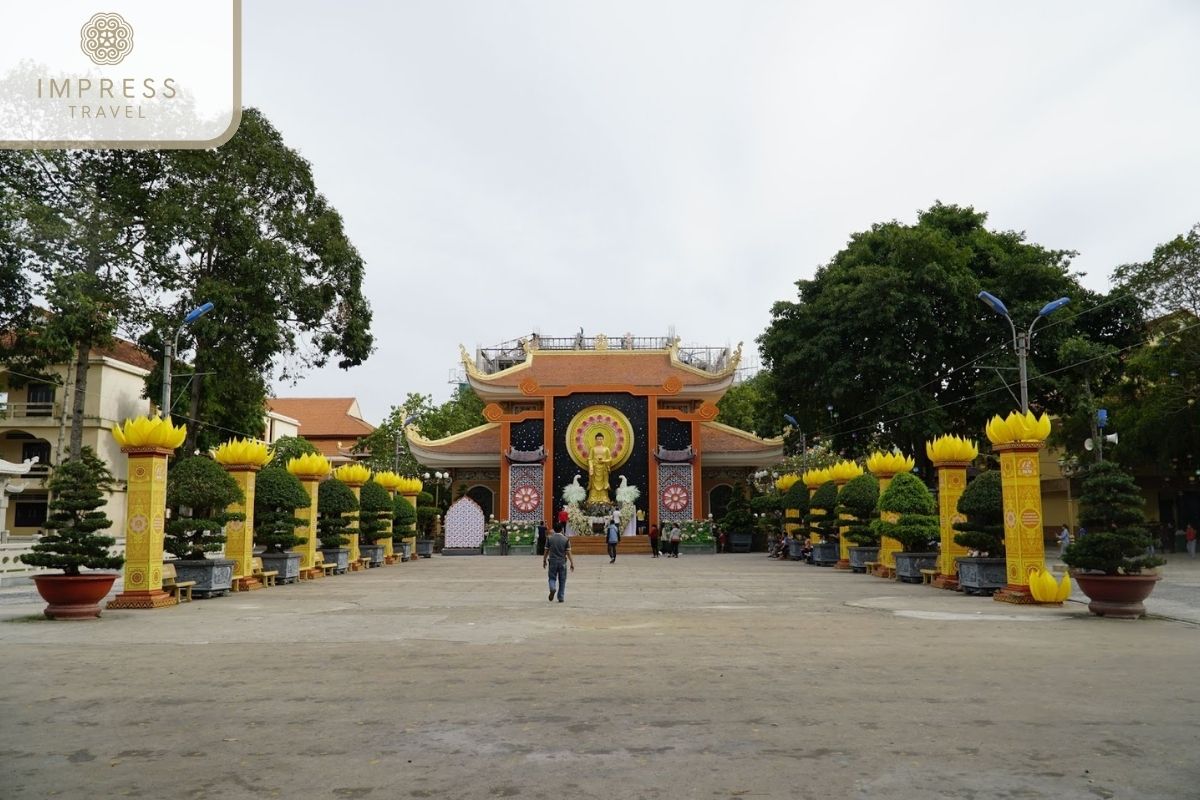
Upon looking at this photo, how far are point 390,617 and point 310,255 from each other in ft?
55.6

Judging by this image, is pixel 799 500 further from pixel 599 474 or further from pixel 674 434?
pixel 674 434

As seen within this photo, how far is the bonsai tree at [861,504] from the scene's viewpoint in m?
22.0

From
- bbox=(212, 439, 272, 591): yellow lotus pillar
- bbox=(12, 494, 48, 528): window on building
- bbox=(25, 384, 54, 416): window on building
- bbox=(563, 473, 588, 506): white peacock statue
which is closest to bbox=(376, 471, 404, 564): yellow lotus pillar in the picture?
bbox=(563, 473, 588, 506): white peacock statue

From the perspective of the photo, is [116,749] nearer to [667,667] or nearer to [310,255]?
[667,667]

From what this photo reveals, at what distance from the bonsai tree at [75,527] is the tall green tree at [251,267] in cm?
1191

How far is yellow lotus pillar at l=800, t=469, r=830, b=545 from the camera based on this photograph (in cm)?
2584

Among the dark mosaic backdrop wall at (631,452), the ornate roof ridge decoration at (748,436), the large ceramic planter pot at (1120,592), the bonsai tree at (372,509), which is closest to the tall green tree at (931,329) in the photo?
the ornate roof ridge decoration at (748,436)

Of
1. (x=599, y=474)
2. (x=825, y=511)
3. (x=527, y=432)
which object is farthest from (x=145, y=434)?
(x=527, y=432)

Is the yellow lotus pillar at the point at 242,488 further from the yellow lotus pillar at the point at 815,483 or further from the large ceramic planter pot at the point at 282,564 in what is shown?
the yellow lotus pillar at the point at 815,483

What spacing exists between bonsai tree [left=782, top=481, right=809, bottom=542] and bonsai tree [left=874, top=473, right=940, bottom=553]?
8157 millimetres

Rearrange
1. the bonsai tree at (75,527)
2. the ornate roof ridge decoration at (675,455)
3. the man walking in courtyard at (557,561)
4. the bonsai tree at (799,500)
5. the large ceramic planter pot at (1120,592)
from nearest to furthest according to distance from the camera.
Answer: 1. the large ceramic planter pot at (1120,592)
2. the bonsai tree at (75,527)
3. the man walking in courtyard at (557,561)
4. the bonsai tree at (799,500)
5. the ornate roof ridge decoration at (675,455)

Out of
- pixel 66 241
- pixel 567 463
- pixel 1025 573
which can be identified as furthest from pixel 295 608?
pixel 567 463

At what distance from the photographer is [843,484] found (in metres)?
24.7

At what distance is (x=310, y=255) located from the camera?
26719 mm
